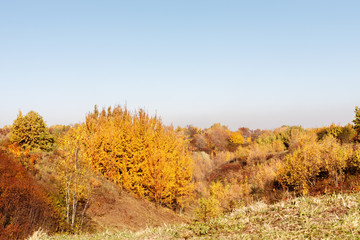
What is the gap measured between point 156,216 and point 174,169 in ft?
19.4

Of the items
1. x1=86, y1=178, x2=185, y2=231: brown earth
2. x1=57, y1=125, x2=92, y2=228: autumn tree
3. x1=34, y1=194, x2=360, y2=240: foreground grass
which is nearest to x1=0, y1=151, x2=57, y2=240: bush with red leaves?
x1=57, y1=125, x2=92, y2=228: autumn tree

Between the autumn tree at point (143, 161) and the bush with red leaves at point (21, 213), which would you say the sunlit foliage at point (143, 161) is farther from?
the bush with red leaves at point (21, 213)

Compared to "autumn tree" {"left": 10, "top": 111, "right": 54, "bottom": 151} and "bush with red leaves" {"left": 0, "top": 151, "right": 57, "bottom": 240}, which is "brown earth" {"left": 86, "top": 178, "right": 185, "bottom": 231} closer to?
"bush with red leaves" {"left": 0, "top": 151, "right": 57, "bottom": 240}

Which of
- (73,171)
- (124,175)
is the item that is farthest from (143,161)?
(73,171)

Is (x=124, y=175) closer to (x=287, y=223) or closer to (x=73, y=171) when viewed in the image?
(x=73, y=171)

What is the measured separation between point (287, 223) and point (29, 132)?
28615 mm

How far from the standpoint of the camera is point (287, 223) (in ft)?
A: 17.9

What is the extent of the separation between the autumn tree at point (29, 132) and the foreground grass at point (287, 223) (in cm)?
2470

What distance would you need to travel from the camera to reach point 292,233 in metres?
4.88

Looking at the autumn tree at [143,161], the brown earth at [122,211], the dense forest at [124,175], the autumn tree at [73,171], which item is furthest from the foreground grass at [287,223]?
the autumn tree at [143,161]

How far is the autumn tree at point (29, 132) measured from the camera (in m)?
26.3

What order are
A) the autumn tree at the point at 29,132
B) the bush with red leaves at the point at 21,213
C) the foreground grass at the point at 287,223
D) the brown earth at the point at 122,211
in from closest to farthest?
the foreground grass at the point at 287,223
the bush with red leaves at the point at 21,213
the brown earth at the point at 122,211
the autumn tree at the point at 29,132

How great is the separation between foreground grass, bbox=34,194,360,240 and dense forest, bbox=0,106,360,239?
12.8 ft

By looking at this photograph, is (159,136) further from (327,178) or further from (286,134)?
(286,134)
